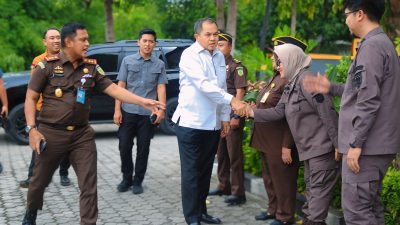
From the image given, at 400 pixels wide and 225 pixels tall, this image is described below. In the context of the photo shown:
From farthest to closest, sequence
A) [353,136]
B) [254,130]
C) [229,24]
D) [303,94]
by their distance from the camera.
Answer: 1. [229,24]
2. [254,130]
3. [303,94]
4. [353,136]

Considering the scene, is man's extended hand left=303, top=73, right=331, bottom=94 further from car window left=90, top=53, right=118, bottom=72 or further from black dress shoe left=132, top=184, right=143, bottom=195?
car window left=90, top=53, right=118, bottom=72

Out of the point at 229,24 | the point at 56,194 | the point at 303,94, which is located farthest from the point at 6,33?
the point at 303,94

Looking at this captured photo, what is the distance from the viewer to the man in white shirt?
5.05 metres

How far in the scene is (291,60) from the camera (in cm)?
491

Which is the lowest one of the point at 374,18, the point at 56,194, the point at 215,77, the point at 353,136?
the point at 56,194

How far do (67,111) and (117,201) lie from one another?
6.39 feet

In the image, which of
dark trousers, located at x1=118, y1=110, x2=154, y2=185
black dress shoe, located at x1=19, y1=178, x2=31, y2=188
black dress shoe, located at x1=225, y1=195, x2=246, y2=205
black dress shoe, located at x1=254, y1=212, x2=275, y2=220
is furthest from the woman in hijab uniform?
black dress shoe, located at x1=19, y1=178, x2=31, y2=188

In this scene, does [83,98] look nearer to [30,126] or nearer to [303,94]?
[30,126]

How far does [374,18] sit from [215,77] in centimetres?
183

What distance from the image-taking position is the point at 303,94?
4.66m

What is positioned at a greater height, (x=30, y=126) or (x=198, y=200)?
(x=30, y=126)

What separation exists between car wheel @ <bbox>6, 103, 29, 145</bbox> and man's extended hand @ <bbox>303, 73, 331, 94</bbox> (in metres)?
7.49

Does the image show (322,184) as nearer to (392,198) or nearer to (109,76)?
(392,198)

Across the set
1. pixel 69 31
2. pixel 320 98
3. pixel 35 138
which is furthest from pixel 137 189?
pixel 320 98
